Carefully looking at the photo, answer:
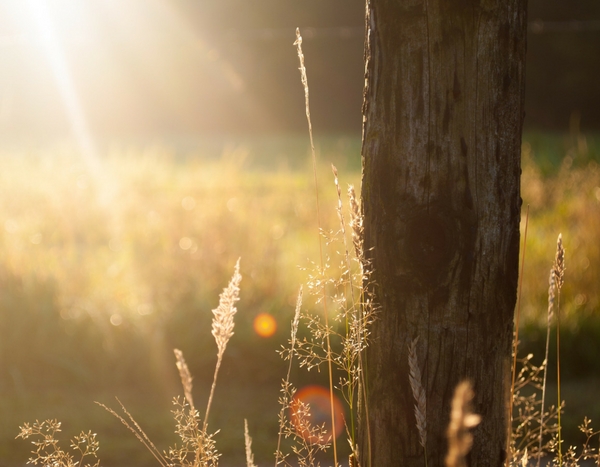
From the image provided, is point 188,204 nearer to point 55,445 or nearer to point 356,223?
point 55,445

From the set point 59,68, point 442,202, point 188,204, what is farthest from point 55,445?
point 59,68

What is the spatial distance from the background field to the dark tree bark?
2269mm

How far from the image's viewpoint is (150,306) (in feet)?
15.6

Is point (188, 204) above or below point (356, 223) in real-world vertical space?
above

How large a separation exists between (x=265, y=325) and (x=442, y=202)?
10.6 feet

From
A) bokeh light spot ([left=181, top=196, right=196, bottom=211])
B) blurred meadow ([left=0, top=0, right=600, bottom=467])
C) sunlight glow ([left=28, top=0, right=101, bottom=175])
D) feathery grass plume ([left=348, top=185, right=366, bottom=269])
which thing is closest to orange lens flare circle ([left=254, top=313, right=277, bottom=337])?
blurred meadow ([left=0, top=0, right=600, bottom=467])

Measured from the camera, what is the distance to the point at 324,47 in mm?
25203

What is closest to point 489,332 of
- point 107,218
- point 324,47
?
point 107,218

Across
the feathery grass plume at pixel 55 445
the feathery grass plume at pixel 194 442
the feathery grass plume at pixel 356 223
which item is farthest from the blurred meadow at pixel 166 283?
the feathery grass plume at pixel 55 445

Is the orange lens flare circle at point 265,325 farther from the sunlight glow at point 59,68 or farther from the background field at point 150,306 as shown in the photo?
the sunlight glow at point 59,68

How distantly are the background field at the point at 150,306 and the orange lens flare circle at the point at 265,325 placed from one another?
0.15ft

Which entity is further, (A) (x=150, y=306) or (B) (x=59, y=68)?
(B) (x=59, y=68)

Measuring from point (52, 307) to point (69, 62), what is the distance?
19.8 m

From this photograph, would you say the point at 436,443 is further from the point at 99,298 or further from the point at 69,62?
the point at 69,62
